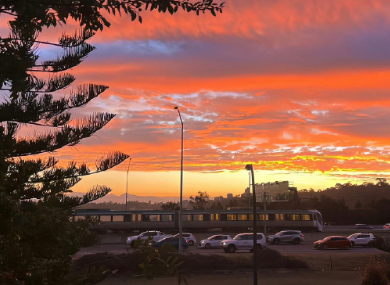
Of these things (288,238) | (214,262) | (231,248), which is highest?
(288,238)

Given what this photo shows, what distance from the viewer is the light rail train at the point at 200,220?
155 feet

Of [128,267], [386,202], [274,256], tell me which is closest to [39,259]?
[128,267]

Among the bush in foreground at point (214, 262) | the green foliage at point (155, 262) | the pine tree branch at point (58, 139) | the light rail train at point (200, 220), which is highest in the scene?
the pine tree branch at point (58, 139)

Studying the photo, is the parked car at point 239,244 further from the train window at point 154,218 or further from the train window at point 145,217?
the train window at point 145,217

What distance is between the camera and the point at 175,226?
1860 inches

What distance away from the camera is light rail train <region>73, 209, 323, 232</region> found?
47.4m

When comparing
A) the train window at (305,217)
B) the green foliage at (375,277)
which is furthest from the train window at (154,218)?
the green foliage at (375,277)

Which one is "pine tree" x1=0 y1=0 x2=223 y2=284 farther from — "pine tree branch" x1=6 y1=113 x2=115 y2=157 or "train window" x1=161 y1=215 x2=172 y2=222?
"train window" x1=161 y1=215 x2=172 y2=222

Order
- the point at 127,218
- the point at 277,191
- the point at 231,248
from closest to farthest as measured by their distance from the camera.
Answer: the point at 231,248 → the point at 127,218 → the point at 277,191

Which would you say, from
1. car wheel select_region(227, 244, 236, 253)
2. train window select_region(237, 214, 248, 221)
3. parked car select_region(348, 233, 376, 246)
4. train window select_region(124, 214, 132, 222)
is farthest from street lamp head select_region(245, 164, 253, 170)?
train window select_region(124, 214, 132, 222)

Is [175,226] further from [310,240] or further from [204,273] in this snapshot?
[204,273]

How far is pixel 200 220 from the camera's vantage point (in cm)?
4819

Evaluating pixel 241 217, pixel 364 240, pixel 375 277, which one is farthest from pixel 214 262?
pixel 241 217

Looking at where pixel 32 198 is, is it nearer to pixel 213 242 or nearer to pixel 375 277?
pixel 375 277
